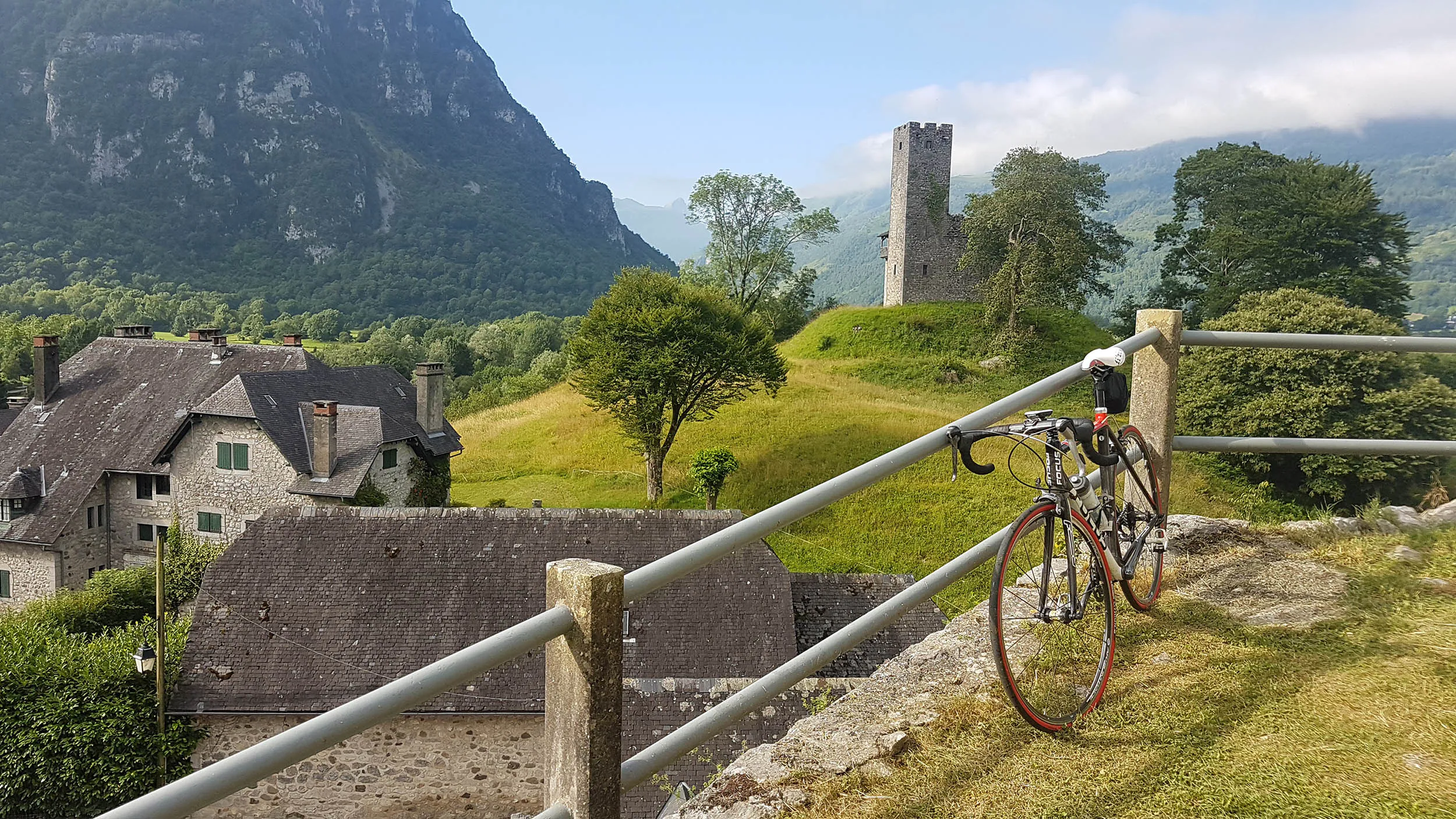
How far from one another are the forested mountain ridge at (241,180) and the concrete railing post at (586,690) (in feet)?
448

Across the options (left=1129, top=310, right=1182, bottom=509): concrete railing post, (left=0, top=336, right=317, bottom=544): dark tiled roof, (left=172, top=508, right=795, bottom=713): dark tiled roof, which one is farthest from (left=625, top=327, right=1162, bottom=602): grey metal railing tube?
(left=0, top=336, right=317, bottom=544): dark tiled roof

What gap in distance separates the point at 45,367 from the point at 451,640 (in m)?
29.2

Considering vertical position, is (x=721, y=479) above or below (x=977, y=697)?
below

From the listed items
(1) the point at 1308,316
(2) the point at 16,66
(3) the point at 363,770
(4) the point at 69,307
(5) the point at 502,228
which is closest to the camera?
(3) the point at 363,770

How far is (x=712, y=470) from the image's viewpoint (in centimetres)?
3219

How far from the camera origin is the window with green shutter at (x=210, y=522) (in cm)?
3042

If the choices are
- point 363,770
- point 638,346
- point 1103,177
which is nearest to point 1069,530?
point 363,770

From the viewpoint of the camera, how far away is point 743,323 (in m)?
37.2

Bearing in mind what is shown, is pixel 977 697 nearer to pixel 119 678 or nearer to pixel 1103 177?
pixel 119 678

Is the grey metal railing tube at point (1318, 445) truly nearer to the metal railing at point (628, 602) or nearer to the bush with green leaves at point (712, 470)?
the metal railing at point (628, 602)

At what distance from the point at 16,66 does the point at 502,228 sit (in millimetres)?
Answer: 76588

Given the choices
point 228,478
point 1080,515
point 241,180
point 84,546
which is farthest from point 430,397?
point 241,180

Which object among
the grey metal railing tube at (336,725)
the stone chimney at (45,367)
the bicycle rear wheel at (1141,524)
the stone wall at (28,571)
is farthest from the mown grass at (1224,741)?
the stone chimney at (45,367)

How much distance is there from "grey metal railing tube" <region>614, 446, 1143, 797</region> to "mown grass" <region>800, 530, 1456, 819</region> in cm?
56
